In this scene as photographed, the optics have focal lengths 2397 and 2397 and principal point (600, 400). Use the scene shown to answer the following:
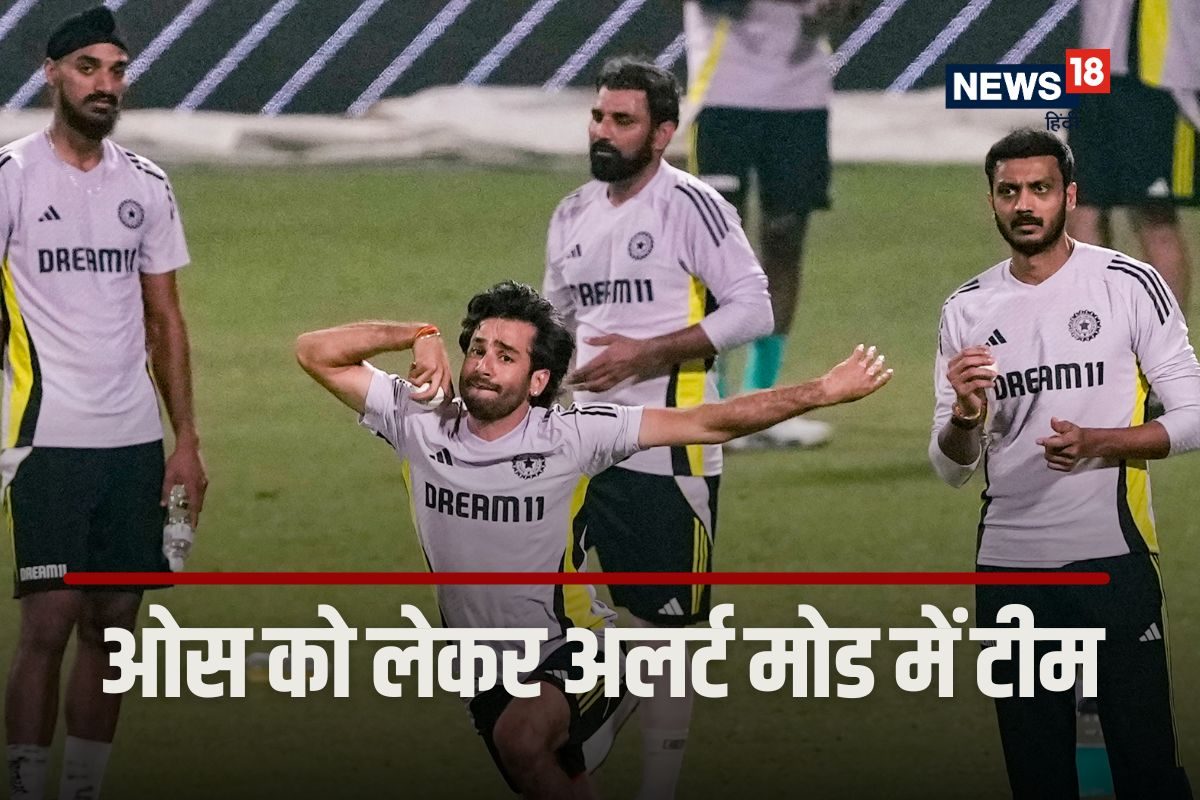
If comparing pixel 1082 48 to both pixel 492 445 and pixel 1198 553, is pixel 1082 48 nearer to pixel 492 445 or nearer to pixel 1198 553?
pixel 1198 553

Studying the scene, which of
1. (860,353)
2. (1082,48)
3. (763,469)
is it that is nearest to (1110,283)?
(860,353)

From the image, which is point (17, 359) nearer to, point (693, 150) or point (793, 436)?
point (693, 150)

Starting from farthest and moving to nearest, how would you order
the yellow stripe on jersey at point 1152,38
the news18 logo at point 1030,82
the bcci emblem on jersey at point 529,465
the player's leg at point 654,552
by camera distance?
the yellow stripe on jersey at point 1152,38 → the news18 logo at point 1030,82 → the player's leg at point 654,552 → the bcci emblem on jersey at point 529,465

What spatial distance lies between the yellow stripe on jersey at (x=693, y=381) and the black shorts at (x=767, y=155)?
1.14 metres

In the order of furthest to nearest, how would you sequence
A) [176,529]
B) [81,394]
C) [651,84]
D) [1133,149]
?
[1133,149] < [651,84] < [176,529] < [81,394]

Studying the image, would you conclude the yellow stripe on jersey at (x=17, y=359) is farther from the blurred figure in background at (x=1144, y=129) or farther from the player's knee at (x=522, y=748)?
the blurred figure in background at (x=1144, y=129)

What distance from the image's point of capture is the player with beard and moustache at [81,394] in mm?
5910

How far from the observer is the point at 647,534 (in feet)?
20.7

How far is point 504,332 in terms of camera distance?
5.45m

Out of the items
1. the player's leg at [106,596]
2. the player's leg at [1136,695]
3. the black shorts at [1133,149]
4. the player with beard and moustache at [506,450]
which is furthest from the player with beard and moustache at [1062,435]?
the player's leg at [106,596]

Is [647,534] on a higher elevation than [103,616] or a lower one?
higher

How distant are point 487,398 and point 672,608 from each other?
1108 millimetres

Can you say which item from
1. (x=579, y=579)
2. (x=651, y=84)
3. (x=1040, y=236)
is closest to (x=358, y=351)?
(x=579, y=579)

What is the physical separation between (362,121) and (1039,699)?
3412 millimetres
